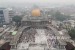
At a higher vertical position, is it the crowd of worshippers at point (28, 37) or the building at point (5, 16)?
the crowd of worshippers at point (28, 37)

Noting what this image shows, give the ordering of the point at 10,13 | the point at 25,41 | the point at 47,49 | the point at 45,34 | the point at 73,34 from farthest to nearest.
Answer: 1. the point at 10,13
2. the point at 73,34
3. the point at 45,34
4. the point at 25,41
5. the point at 47,49

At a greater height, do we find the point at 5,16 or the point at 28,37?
the point at 28,37

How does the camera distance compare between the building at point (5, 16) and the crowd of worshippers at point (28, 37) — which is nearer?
the crowd of worshippers at point (28, 37)

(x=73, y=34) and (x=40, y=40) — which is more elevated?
(x=40, y=40)

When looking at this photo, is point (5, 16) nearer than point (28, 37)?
No

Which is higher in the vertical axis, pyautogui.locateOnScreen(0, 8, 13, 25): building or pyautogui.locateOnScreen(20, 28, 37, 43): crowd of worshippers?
pyautogui.locateOnScreen(20, 28, 37, 43): crowd of worshippers

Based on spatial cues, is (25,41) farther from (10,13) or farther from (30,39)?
(10,13)

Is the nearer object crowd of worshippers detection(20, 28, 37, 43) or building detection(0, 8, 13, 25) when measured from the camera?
crowd of worshippers detection(20, 28, 37, 43)

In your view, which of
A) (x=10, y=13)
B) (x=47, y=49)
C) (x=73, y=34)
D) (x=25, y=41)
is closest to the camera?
(x=47, y=49)

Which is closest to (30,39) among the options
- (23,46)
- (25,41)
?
(25,41)

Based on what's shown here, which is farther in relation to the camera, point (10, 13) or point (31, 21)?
point (10, 13)
